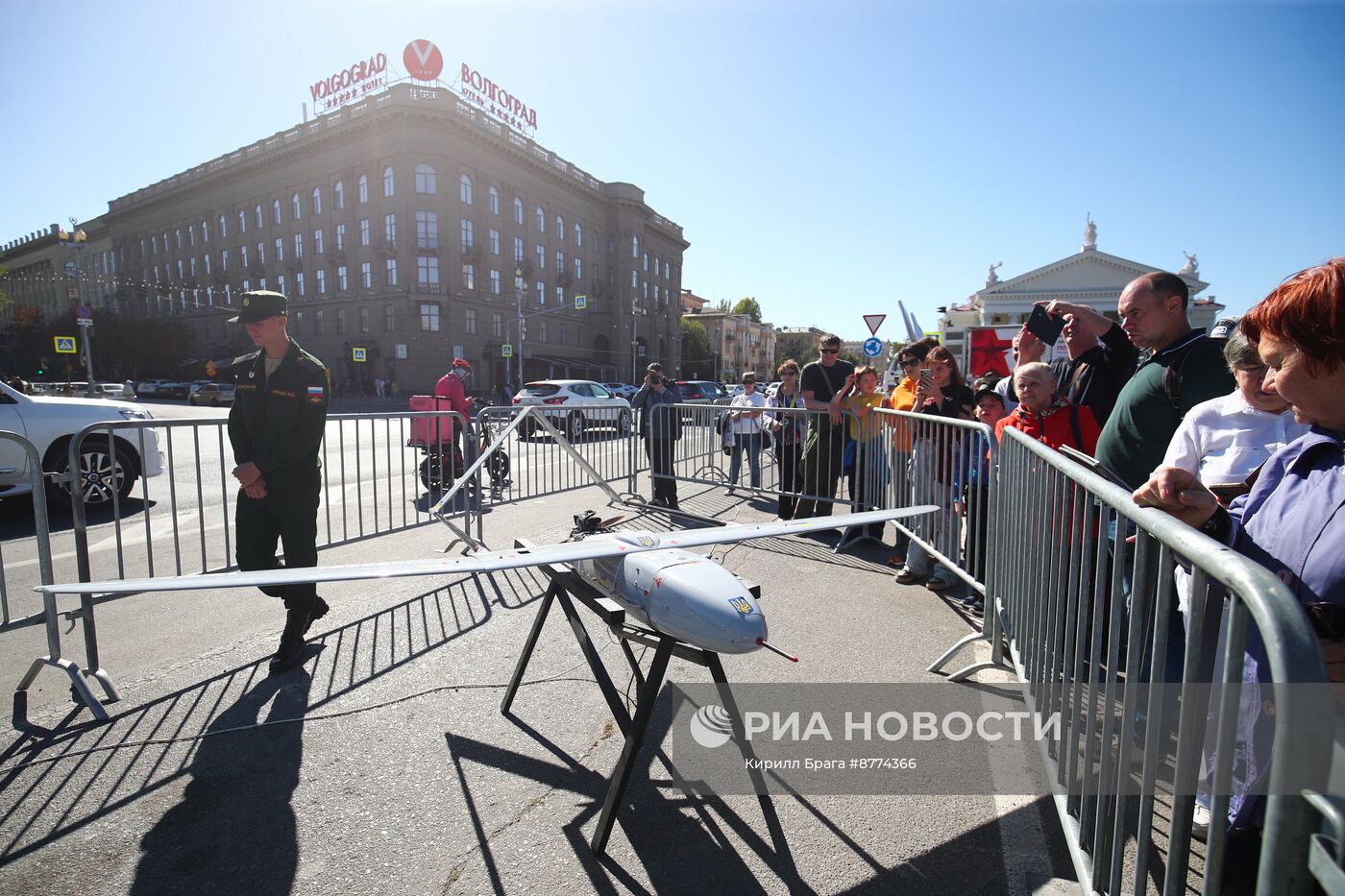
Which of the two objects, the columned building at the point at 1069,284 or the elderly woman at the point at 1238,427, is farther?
the columned building at the point at 1069,284

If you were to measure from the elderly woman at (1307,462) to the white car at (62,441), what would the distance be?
8.98 meters

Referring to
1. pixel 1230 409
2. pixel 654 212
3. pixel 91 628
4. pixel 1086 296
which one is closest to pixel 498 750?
pixel 91 628

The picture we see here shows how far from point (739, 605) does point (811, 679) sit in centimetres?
136

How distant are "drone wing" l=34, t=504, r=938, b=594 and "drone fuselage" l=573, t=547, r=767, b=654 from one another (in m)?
0.15

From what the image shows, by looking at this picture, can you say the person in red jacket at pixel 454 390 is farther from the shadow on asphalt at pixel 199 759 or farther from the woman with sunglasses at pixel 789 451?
the shadow on asphalt at pixel 199 759

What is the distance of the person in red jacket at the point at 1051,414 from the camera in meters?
3.61

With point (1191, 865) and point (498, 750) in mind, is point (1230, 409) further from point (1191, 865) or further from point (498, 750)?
point (498, 750)

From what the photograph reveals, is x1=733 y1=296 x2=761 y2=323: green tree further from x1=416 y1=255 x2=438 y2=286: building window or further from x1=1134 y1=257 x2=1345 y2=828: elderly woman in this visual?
x1=1134 y1=257 x2=1345 y2=828: elderly woman

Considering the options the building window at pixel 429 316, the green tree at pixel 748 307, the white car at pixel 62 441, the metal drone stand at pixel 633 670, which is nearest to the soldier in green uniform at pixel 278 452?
the metal drone stand at pixel 633 670

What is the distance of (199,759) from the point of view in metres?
2.88

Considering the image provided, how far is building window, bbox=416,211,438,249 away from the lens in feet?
152

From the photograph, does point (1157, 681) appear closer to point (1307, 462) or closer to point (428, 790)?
point (1307, 462)

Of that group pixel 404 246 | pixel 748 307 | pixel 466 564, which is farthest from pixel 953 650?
pixel 748 307

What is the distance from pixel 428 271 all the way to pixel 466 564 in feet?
163
